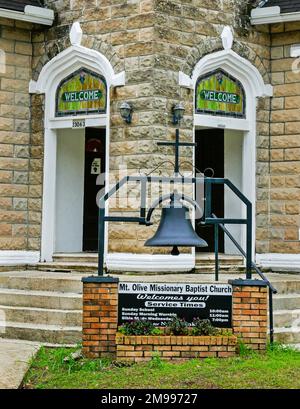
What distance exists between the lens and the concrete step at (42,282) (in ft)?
36.0

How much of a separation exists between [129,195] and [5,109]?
2.95 meters

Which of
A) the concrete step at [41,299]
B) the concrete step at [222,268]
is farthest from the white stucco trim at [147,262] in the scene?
the concrete step at [41,299]

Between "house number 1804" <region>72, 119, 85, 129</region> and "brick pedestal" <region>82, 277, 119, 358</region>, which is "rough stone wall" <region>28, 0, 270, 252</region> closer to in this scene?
"house number 1804" <region>72, 119, 85, 129</region>

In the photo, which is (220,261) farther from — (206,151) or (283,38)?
(283,38)

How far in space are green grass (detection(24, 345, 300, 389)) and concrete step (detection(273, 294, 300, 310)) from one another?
1889mm

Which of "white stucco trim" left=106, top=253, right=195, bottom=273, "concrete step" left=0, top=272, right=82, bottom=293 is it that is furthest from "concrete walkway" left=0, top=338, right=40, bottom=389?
"white stucco trim" left=106, top=253, right=195, bottom=273

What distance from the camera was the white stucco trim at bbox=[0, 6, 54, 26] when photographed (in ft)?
42.2

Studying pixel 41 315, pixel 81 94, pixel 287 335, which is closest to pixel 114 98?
pixel 81 94

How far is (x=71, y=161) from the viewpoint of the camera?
14.1 metres

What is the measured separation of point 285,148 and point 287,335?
163 inches

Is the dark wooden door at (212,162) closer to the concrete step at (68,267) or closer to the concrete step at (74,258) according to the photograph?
the concrete step at (74,258)

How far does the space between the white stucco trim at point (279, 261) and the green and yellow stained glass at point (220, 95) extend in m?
2.55

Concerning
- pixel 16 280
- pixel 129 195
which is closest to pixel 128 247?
pixel 129 195

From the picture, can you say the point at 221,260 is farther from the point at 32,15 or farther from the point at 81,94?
the point at 32,15
